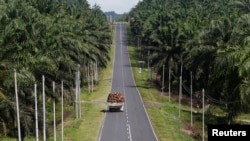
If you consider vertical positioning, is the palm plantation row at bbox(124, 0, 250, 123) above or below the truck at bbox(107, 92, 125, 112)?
above

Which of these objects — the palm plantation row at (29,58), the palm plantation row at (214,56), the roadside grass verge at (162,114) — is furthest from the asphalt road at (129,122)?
the palm plantation row at (214,56)

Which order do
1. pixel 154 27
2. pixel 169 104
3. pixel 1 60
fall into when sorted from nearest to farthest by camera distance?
1. pixel 1 60
2. pixel 169 104
3. pixel 154 27

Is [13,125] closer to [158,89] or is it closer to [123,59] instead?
[158,89]

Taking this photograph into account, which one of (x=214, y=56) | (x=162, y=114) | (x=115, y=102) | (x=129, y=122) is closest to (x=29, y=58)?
(x=129, y=122)

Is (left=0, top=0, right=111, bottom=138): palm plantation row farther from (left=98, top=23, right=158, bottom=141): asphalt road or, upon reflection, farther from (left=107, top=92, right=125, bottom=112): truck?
(left=107, top=92, right=125, bottom=112): truck

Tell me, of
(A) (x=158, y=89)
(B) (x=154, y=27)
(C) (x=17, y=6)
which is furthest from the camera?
(B) (x=154, y=27)

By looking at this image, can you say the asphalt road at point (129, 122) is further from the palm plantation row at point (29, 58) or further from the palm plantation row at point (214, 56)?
the palm plantation row at point (214, 56)

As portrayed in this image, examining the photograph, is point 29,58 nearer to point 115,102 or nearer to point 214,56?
point 115,102

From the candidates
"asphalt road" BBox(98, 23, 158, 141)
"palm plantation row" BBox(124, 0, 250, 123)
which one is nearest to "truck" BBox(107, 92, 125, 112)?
"asphalt road" BBox(98, 23, 158, 141)

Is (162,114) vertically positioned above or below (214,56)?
below

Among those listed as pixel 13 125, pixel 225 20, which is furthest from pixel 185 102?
pixel 13 125

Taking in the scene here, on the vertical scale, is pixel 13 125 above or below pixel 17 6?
below
